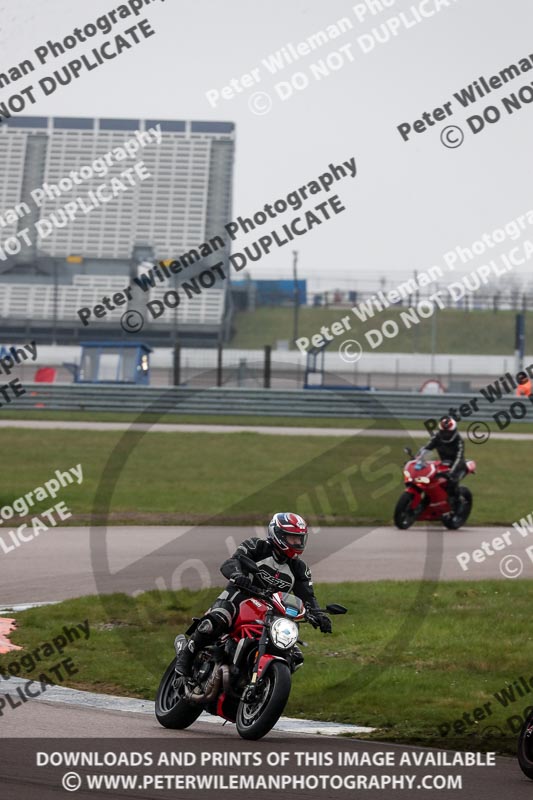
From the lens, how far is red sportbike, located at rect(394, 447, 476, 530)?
59.6 ft

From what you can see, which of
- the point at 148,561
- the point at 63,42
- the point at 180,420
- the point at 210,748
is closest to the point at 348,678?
the point at 210,748

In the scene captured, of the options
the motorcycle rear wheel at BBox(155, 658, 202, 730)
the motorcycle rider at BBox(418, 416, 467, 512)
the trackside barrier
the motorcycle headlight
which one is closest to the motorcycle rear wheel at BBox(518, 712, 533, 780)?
the motorcycle headlight

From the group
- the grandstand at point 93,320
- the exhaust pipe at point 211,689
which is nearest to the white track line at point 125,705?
the exhaust pipe at point 211,689

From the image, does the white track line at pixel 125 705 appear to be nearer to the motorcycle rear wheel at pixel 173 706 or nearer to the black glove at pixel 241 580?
the motorcycle rear wheel at pixel 173 706

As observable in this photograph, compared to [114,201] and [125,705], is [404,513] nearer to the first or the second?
[125,705]

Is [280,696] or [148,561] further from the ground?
[280,696]

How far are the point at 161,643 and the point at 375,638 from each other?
71.9 inches

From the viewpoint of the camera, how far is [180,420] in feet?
111

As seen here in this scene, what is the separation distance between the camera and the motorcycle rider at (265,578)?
760 centimetres

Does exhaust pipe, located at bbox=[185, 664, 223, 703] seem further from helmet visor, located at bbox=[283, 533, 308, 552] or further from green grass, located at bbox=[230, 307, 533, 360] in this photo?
green grass, located at bbox=[230, 307, 533, 360]

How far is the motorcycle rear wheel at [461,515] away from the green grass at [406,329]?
43976 mm

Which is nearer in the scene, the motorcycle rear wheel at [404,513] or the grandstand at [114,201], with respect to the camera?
the motorcycle rear wheel at [404,513]

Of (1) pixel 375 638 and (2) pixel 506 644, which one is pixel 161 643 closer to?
(1) pixel 375 638

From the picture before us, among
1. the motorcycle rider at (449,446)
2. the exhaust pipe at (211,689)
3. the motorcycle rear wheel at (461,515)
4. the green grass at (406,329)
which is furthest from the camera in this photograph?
the green grass at (406,329)
